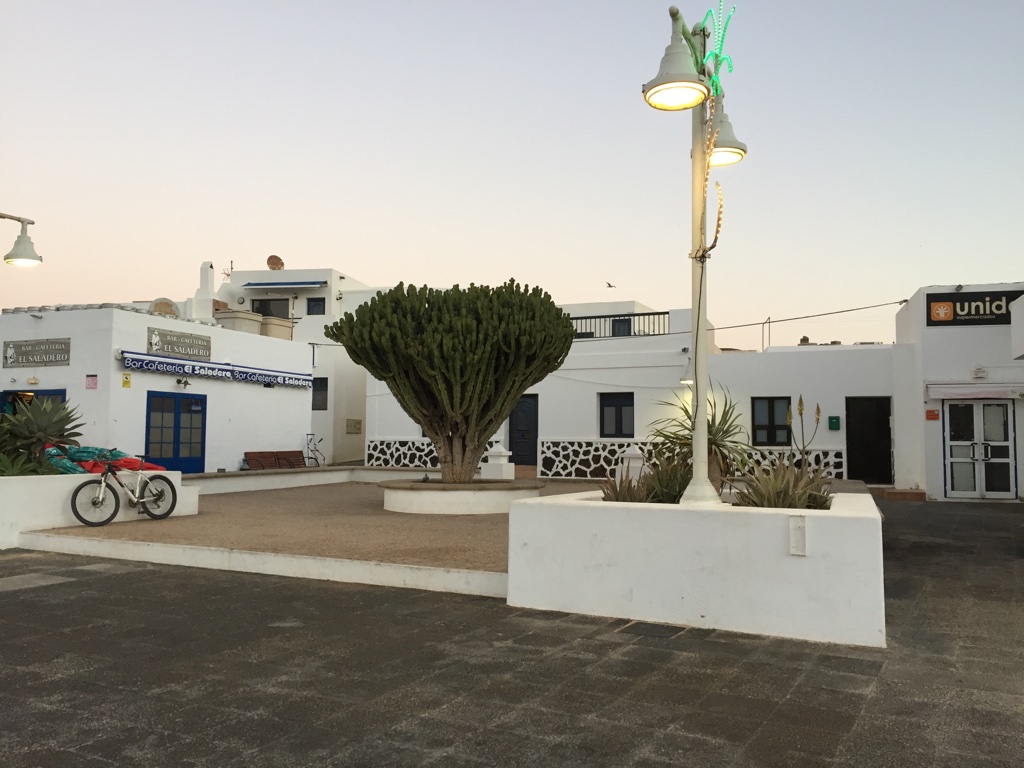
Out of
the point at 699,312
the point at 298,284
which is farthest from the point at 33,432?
the point at 298,284

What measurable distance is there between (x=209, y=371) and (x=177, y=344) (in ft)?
3.36

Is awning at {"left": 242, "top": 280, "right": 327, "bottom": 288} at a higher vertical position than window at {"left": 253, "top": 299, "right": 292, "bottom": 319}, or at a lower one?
higher

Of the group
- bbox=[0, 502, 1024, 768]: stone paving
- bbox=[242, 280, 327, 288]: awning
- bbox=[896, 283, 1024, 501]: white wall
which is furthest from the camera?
bbox=[242, 280, 327, 288]: awning

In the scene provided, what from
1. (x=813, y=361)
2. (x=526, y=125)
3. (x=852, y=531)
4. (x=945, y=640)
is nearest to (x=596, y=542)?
(x=852, y=531)

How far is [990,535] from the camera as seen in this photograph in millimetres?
10422

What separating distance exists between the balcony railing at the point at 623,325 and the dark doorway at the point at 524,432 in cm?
255

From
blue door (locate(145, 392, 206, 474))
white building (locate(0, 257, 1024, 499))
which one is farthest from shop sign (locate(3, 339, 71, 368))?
blue door (locate(145, 392, 206, 474))

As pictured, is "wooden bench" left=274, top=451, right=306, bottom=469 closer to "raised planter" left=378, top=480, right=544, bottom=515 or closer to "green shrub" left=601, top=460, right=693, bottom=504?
"raised planter" left=378, top=480, right=544, bottom=515

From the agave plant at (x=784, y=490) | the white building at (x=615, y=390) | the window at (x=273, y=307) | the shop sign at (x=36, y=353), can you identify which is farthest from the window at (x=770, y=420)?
the window at (x=273, y=307)

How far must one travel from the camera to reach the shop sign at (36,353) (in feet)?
53.3

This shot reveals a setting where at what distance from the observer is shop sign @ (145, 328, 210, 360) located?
55.3 feet

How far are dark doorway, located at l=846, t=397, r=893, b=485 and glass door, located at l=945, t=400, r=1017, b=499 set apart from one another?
1.45 m

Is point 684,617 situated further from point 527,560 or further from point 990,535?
point 990,535

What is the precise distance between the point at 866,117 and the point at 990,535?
21.3ft
